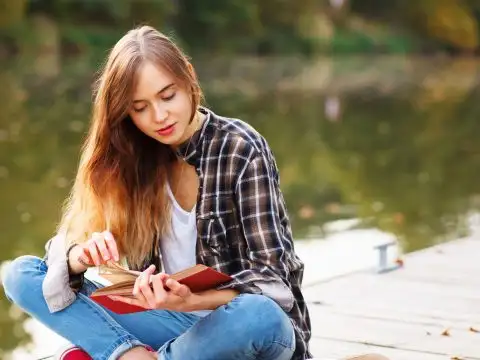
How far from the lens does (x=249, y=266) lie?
2.63 m

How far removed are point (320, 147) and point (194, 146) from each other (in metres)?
8.14

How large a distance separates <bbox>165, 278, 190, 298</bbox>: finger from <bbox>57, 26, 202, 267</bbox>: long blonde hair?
0.36m

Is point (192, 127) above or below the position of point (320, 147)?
above

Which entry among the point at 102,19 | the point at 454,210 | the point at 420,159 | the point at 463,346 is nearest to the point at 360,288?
the point at 463,346

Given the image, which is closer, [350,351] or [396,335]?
[350,351]

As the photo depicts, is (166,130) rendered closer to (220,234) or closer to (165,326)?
(220,234)

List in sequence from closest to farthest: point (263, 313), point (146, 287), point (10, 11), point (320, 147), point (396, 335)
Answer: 1. point (146, 287)
2. point (263, 313)
3. point (396, 335)
4. point (320, 147)
5. point (10, 11)

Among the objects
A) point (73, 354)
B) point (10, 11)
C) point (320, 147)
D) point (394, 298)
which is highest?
point (10, 11)

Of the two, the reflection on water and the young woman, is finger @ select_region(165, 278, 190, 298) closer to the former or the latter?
the young woman

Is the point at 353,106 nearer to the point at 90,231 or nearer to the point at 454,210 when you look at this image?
the point at 454,210

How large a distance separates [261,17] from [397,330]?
30695 mm

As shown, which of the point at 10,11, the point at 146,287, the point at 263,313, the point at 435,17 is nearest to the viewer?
the point at 146,287

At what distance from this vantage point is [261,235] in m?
2.57

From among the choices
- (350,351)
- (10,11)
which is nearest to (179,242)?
(350,351)
